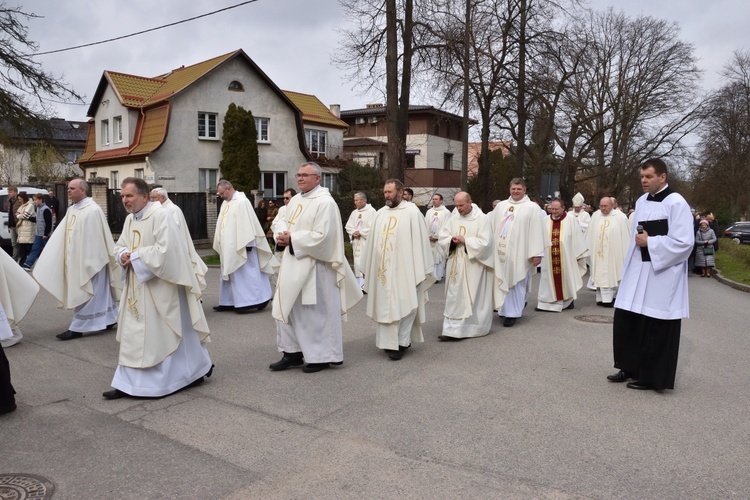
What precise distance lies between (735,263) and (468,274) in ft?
50.5

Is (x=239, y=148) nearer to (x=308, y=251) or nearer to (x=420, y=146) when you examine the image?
(x=420, y=146)

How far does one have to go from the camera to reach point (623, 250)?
40.1ft

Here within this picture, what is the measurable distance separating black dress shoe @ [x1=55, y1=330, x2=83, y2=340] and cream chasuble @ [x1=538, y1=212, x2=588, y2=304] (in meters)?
6.79

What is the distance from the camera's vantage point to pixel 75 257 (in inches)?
329

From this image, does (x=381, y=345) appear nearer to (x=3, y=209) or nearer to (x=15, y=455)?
(x=15, y=455)

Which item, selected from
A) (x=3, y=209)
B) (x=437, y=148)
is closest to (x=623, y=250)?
(x=3, y=209)

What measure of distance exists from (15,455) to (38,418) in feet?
2.54

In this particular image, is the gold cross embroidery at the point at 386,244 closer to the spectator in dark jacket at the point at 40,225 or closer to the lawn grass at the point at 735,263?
the lawn grass at the point at 735,263

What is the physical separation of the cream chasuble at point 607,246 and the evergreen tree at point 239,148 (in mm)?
20311

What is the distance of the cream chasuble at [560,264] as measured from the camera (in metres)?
10.9

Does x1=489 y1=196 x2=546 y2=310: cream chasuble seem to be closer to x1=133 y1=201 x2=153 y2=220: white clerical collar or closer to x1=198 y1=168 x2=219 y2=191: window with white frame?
x1=133 y1=201 x2=153 y2=220: white clerical collar

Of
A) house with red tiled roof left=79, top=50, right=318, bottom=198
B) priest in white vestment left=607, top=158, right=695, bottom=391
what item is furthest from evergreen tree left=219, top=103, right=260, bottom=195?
priest in white vestment left=607, top=158, right=695, bottom=391

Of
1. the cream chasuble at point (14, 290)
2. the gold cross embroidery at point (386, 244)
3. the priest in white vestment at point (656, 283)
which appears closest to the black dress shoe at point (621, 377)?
the priest in white vestment at point (656, 283)

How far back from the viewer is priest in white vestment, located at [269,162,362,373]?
6.46 metres
